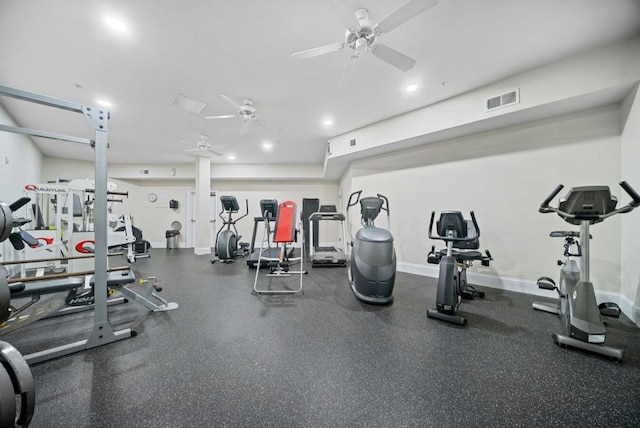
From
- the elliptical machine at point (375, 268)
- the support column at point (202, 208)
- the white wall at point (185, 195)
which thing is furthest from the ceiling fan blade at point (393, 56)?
the support column at point (202, 208)

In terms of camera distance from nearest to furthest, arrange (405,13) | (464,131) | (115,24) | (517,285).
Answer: (405,13) → (115,24) → (517,285) → (464,131)

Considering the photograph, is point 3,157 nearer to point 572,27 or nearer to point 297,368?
point 297,368

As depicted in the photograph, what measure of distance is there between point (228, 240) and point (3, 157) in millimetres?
3988

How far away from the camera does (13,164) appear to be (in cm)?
429

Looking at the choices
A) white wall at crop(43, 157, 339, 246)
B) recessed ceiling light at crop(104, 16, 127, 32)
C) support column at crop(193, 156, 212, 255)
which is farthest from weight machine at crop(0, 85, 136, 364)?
white wall at crop(43, 157, 339, 246)

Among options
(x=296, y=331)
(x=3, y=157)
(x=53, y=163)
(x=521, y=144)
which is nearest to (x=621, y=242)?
(x=521, y=144)

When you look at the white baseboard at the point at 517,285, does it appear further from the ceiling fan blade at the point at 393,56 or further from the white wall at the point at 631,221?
the ceiling fan blade at the point at 393,56

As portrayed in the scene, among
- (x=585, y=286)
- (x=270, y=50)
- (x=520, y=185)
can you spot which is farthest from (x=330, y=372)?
(x=520, y=185)

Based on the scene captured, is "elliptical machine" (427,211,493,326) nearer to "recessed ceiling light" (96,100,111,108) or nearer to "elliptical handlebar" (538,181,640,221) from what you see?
"elliptical handlebar" (538,181,640,221)

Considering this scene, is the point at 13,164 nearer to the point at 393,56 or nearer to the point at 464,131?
the point at 393,56

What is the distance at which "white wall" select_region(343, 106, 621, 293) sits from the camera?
271 centimetres

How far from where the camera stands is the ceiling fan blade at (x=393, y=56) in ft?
6.81

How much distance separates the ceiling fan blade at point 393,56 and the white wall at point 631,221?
8.07 ft

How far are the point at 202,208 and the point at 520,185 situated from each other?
747 cm
